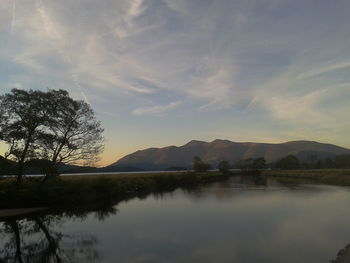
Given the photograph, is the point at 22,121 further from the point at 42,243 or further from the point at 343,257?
the point at 343,257

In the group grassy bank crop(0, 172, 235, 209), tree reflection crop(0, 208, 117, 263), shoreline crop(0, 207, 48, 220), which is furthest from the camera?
grassy bank crop(0, 172, 235, 209)

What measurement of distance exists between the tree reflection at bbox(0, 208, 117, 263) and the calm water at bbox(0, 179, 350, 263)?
0.19 ft

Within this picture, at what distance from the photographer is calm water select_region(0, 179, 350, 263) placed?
60.3ft

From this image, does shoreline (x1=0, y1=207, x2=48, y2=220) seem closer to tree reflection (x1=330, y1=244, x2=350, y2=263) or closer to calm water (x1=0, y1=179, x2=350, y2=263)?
calm water (x1=0, y1=179, x2=350, y2=263)

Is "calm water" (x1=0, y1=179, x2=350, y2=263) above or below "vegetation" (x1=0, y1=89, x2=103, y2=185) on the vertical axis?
below

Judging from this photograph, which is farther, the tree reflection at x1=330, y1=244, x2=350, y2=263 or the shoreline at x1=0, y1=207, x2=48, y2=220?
the shoreline at x1=0, y1=207, x2=48, y2=220

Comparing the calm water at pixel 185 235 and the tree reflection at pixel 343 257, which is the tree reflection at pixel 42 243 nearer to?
the calm water at pixel 185 235

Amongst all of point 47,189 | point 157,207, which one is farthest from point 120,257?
point 47,189

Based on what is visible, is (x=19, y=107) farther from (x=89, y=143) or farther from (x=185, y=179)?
(x=185, y=179)

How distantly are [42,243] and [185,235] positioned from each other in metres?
10.7

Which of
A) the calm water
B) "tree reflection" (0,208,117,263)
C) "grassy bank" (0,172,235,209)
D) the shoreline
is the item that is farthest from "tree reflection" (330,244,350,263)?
"grassy bank" (0,172,235,209)

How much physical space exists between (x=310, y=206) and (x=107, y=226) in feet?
82.1

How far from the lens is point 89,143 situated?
44.1 meters

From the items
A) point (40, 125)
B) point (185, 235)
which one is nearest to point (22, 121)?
point (40, 125)
